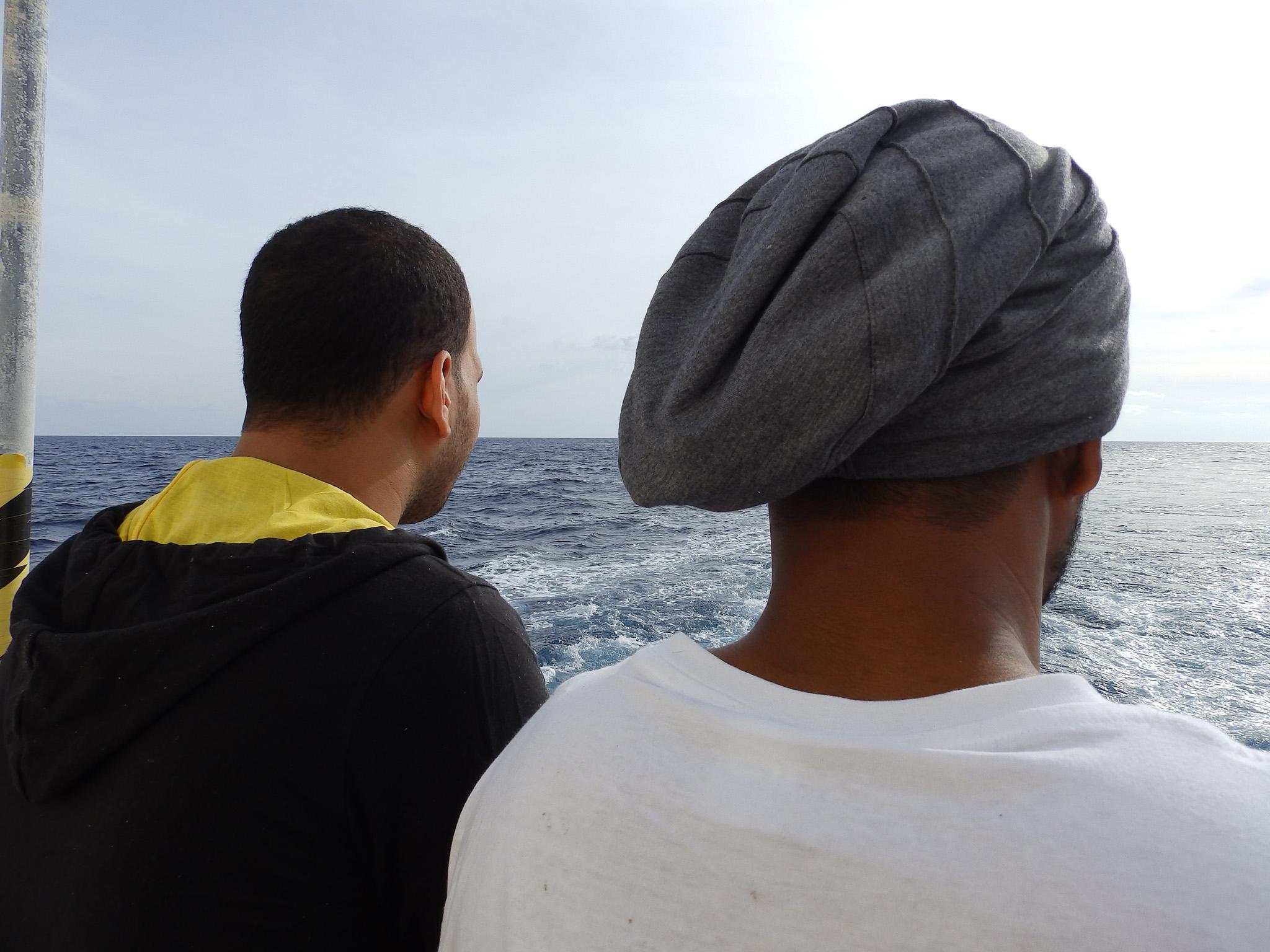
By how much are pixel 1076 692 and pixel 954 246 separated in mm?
415

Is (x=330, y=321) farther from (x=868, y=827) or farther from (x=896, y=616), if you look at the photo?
(x=868, y=827)

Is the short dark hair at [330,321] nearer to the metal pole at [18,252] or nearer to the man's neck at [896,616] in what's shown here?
the man's neck at [896,616]

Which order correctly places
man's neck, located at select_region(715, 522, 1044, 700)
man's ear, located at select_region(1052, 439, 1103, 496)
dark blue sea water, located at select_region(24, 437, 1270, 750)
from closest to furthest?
1. man's neck, located at select_region(715, 522, 1044, 700)
2. man's ear, located at select_region(1052, 439, 1103, 496)
3. dark blue sea water, located at select_region(24, 437, 1270, 750)

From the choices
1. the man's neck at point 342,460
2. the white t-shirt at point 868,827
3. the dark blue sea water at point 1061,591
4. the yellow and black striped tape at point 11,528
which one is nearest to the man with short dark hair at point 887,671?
the white t-shirt at point 868,827

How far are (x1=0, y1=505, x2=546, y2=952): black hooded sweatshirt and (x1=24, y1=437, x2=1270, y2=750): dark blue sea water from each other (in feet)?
18.3

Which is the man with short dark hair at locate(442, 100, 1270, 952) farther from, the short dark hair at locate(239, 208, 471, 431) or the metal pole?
the metal pole

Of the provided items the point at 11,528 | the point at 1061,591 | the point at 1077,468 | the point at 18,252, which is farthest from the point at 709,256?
the point at 1061,591

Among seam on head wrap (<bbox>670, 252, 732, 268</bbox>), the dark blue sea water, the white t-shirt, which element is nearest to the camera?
the white t-shirt

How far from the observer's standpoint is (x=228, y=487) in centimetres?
153

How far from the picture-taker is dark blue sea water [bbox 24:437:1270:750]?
7457 mm

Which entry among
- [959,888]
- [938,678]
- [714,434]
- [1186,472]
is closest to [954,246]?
[714,434]

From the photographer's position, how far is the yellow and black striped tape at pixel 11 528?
2654mm

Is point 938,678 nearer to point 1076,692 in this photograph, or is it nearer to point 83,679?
point 1076,692

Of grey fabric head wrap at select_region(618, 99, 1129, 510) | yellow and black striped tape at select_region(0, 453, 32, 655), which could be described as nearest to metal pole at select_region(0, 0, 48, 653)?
yellow and black striped tape at select_region(0, 453, 32, 655)
